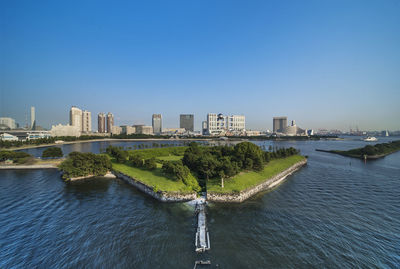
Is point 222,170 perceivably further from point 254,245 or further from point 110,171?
point 110,171

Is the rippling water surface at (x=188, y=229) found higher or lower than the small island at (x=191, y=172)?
lower

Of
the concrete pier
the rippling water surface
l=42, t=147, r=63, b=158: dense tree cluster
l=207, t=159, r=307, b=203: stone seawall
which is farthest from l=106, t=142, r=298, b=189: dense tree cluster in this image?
l=42, t=147, r=63, b=158: dense tree cluster

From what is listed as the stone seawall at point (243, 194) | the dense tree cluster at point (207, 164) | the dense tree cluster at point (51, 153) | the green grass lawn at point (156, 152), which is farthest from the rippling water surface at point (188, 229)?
the dense tree cluster at point (51, 153)

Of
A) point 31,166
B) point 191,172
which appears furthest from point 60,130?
point 191,172

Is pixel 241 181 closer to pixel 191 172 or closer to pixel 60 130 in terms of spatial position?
pixel 191 172

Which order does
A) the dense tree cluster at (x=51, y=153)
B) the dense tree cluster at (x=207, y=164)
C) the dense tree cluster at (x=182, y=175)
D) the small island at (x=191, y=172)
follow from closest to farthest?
the small island at (x=191, y=172), the dense tree cluster at (x=182, y=175), the dense tree cluster at (x=207, y=164), the dense tree cluster at (x=51, y=153)

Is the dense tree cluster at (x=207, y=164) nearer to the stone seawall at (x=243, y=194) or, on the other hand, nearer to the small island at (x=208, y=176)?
the small island at (x=208, y=176)

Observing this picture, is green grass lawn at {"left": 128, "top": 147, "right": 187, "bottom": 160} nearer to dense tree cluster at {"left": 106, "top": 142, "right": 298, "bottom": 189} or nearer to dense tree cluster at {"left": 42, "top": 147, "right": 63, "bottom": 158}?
dense tree cluster at {"left": 106, "top": 142, "right": 298, "bottom": 189}
